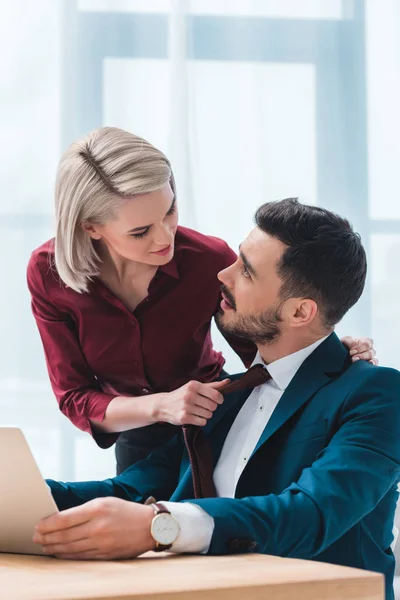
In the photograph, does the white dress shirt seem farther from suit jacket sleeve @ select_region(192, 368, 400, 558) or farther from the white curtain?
the white curtain

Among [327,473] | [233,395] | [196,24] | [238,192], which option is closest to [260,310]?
[233,395]

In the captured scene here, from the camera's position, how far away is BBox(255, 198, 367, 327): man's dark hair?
181 centimetres

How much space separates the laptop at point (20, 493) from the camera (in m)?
1.20

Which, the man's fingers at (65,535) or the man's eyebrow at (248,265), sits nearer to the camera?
the man's fingers at (65,535)

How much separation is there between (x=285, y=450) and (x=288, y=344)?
0.29 metres

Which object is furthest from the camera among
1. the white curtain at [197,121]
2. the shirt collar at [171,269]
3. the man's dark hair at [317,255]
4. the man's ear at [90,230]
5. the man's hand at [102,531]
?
the white curtain at [197,121]

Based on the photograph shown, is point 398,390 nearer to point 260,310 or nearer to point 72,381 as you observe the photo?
point 260,310

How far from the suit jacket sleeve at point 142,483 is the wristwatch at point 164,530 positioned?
0.58 m

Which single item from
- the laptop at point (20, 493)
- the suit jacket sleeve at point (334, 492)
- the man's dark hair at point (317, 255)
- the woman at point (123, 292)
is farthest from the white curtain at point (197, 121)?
the laptop at point (20, 493)

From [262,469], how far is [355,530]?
0.22m

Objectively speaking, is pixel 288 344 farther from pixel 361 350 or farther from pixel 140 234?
pixel 140 234

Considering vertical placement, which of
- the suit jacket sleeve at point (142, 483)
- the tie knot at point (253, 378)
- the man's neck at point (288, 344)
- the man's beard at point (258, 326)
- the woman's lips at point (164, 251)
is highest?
the woman's lips at point (164, 251)

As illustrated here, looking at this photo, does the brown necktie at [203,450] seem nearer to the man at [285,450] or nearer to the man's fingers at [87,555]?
the man at [285,450]

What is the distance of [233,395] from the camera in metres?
1.94
